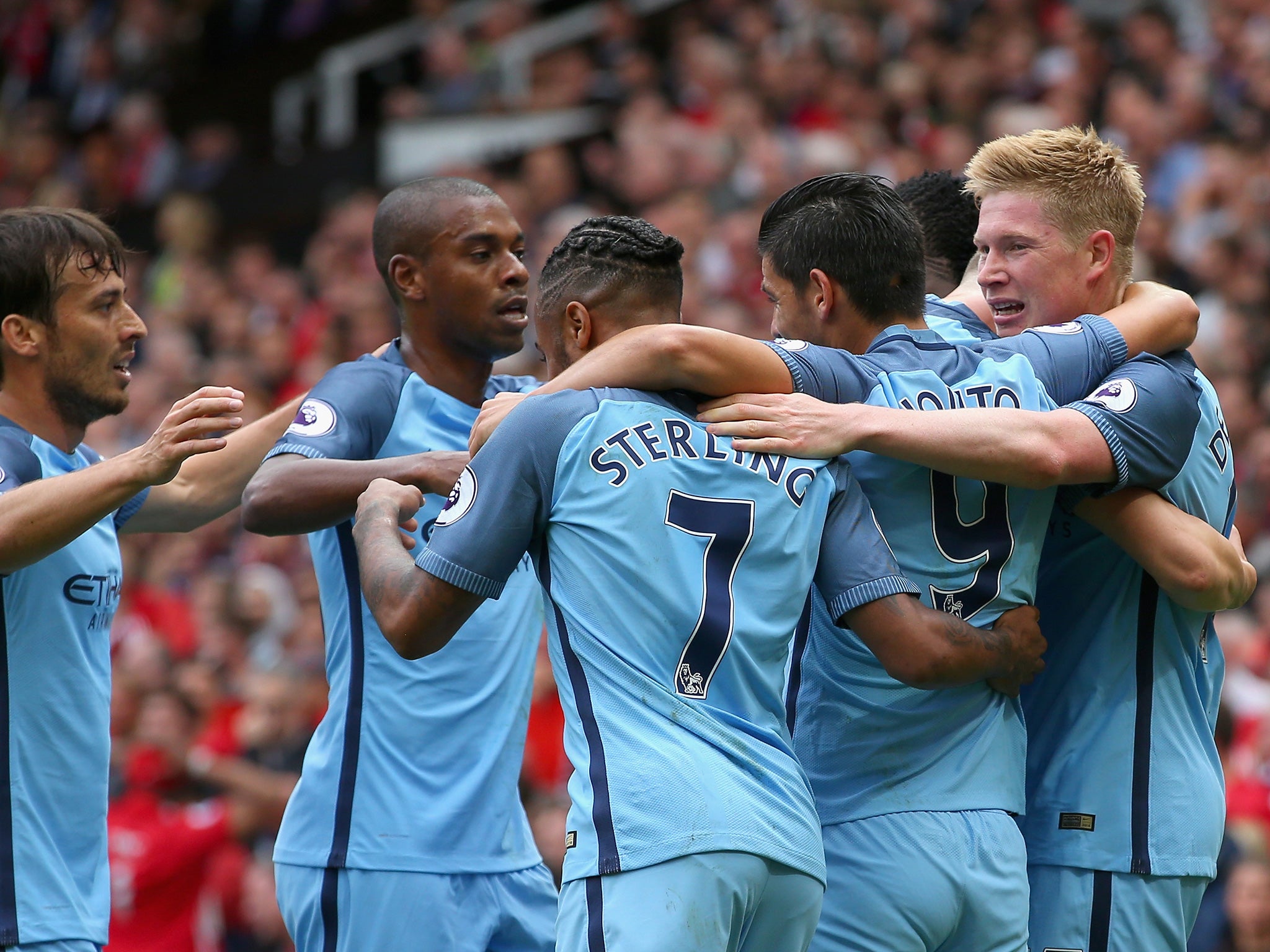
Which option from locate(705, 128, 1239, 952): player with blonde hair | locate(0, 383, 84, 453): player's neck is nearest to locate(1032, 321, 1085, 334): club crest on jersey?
locate(705, 128, 1239, 952): player with blonde hair

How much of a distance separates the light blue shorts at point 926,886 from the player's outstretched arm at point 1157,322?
117 cm

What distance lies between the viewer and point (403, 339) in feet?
15.1

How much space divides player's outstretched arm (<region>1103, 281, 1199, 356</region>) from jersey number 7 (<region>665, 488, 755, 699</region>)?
1146mm

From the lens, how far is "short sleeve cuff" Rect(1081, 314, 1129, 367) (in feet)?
12.0

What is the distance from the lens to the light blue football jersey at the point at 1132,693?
3.59 m

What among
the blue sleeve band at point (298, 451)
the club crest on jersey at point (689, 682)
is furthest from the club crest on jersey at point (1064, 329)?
the blue sleeve band at point (298, 451)

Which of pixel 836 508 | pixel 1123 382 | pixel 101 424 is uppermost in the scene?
pixel 101 424

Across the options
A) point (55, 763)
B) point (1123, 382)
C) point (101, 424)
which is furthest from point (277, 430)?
point (101, 424)

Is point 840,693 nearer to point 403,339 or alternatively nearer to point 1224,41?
point 403,339

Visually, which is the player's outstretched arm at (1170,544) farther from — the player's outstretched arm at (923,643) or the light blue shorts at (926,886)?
the light blue shorts at (926,886)

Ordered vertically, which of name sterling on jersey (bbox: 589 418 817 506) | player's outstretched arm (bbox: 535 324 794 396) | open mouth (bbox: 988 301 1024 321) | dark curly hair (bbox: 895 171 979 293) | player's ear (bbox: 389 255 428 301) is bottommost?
name sterling on jersey (bbox: 589 418 817 506)

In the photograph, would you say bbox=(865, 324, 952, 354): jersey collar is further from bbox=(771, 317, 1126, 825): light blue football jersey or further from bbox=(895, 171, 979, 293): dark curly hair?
bbox=(895, 171, 979, 293): dark curly hair

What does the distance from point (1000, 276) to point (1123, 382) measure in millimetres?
501

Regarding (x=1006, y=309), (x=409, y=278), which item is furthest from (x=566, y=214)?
(x=1006, y=309)
